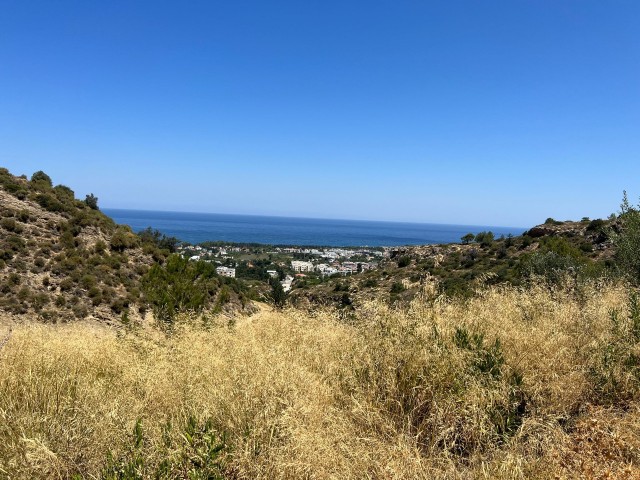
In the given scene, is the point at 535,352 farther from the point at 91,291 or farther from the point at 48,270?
the point at 48,270

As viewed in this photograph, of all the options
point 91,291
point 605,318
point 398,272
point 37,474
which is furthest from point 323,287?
point 37,474

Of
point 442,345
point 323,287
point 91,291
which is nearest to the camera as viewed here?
point 442,345

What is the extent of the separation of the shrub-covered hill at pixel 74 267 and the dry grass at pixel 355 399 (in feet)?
23.1

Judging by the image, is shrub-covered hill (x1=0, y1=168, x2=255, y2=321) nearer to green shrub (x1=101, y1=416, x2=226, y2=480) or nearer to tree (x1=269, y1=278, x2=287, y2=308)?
tree (x1=269, y1=278, x2=287, y2=308)

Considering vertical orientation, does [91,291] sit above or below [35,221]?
below

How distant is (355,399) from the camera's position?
14.5ft

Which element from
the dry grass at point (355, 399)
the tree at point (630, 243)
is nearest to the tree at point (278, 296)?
the dry grass at point (355, 399)

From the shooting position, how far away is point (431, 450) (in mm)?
3588

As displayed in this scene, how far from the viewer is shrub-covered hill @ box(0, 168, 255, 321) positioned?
14234mm

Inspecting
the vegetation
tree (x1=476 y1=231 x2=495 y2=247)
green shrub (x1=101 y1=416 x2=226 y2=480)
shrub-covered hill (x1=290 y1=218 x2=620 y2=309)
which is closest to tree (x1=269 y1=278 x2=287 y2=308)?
the vegetation

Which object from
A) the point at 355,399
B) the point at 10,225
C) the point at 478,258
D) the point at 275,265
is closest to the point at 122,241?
the point at 10,225

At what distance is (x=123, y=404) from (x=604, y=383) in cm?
556

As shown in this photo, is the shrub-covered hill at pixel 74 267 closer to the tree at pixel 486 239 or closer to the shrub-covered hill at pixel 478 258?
the shrub-covered hill at pixel 478 258

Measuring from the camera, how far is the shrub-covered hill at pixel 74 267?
46.7 ft
